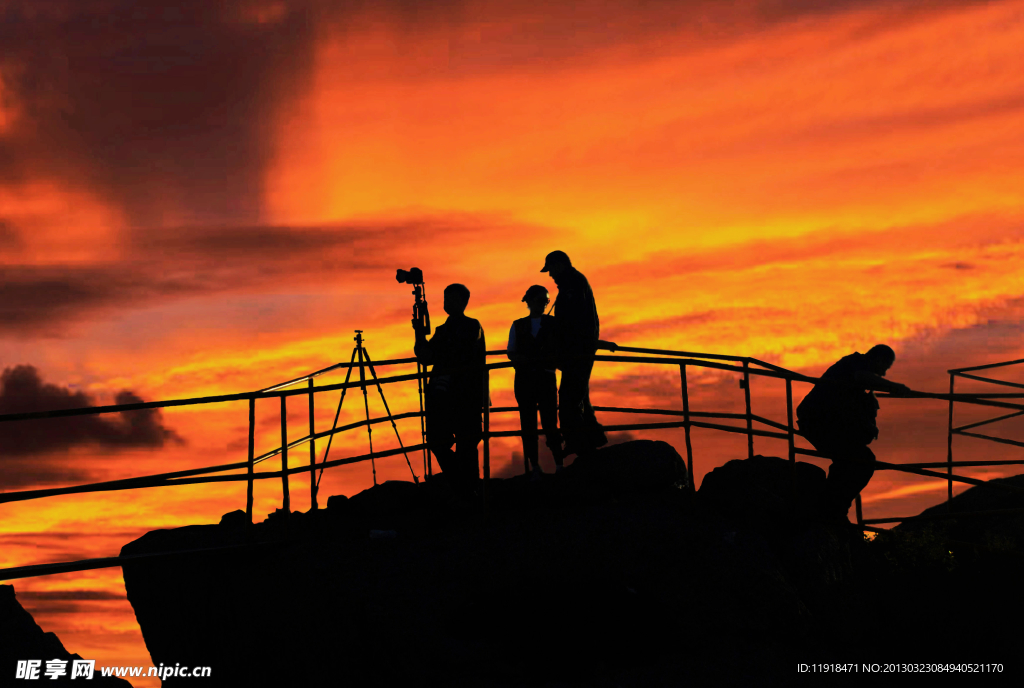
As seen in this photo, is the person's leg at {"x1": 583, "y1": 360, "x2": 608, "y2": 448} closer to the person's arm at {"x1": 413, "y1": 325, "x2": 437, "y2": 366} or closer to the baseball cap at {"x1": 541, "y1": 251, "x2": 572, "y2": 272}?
the baseball cap at {"x1": 541, "y1": 251, "x2": 572, "y2": 272}

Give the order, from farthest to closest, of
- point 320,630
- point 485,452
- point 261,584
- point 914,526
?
point 914,526, point 485,452, point 261,584, point 320,630

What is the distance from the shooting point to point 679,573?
904 cm

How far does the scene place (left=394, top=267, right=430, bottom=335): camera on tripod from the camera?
36.1 feet

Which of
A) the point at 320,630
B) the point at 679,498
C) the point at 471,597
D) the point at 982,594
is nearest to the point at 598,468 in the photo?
the point at 679,498

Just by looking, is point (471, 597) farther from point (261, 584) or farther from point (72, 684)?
point (72, 684)

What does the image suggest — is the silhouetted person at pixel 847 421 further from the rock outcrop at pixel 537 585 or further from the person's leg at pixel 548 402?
the person's leg at pixel 548 402

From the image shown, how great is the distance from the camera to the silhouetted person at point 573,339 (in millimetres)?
10422

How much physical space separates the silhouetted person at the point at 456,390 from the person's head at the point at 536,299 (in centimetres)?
58

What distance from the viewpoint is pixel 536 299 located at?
10.6 metres

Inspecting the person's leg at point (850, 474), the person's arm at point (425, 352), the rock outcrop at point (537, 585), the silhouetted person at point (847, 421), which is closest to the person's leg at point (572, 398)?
the rock outcrop at point (537, 585)

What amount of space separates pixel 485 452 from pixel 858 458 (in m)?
3.69

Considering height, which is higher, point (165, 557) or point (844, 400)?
point (844, 400)

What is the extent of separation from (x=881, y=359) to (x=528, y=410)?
3606 millimetres

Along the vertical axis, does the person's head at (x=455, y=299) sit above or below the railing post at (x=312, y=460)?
above
